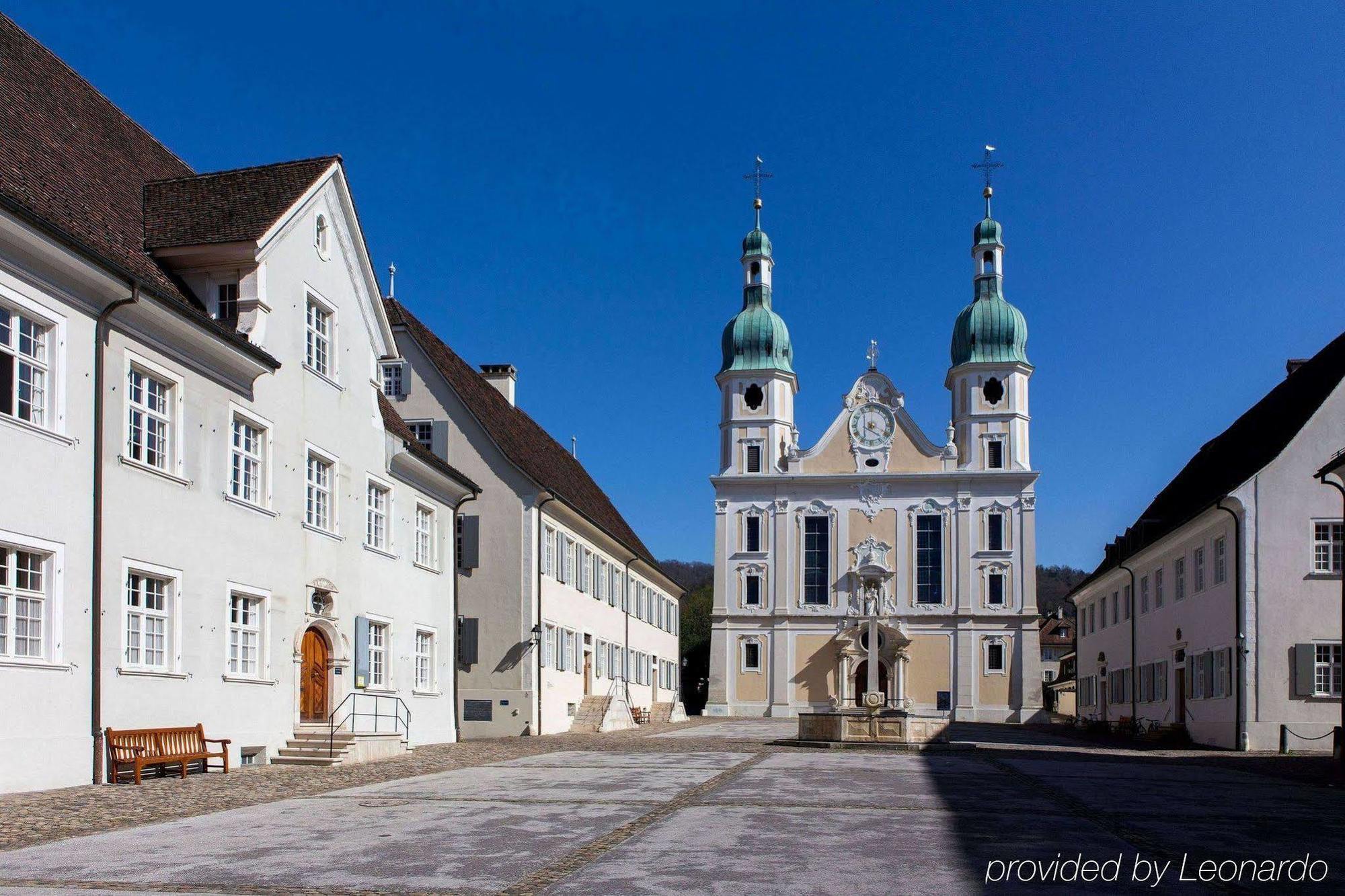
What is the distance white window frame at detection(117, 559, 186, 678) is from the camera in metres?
17.0

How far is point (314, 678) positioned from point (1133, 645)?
106ft

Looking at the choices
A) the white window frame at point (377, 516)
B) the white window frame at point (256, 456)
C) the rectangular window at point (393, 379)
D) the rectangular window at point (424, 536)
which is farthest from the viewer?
the rectangular window at point (393, 379)

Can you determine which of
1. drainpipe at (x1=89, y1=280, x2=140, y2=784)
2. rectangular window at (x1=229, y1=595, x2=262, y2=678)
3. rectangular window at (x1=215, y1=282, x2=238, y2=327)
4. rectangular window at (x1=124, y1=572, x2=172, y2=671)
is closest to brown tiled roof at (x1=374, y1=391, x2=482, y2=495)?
rectangular window at (x1=215, y1=282, x2=238, y2=327)

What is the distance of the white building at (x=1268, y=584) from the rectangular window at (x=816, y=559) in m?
25.3

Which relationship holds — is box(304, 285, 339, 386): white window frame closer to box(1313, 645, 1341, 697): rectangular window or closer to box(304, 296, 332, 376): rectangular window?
box(304, 296, 332, 376): rectangular window

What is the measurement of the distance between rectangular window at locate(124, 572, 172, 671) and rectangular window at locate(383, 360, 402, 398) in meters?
19.1

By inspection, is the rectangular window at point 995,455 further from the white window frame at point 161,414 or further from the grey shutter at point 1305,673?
the white window frame at point 161,414

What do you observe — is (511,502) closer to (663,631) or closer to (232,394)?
(232,394)

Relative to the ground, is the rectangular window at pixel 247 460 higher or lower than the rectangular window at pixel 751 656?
higher

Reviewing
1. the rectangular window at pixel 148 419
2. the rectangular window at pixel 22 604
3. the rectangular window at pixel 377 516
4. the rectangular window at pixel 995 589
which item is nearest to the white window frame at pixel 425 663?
the rectangular window at pixel 377 516

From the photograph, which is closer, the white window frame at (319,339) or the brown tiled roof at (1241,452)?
the white window frame at (319,339)

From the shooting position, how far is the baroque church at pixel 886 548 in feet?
205

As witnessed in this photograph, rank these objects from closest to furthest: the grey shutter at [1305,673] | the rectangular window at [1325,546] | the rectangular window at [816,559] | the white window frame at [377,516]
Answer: the white window frame at [377,516] < the grey shutter at [1305,673] < the rectangular window at [1325,546] < the rectangular window at [816,559]

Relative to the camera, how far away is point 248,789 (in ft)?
52.5
